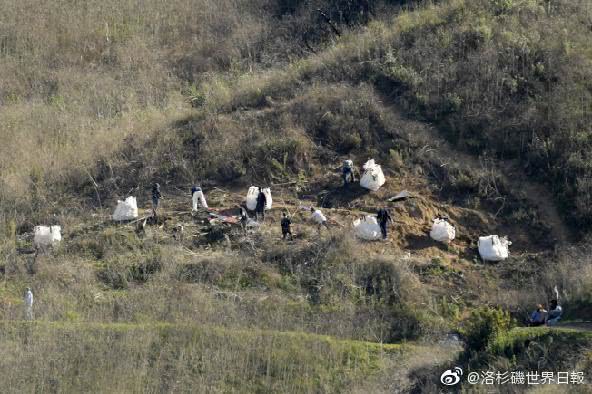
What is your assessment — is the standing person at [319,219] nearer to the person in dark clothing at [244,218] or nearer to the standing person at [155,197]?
the person in dark clothing at [244,218]

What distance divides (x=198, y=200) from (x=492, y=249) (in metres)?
5.11

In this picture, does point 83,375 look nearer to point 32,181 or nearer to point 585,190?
point 32,181

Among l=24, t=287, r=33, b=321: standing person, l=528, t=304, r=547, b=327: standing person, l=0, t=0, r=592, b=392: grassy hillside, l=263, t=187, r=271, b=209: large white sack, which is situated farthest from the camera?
l=263, t=187, r=271, b=209: large white sack

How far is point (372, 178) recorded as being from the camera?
64.9 feet

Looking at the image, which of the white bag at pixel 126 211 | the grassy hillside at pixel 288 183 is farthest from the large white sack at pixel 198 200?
the white bag at pixel 126 211

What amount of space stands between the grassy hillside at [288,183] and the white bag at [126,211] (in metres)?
0.21

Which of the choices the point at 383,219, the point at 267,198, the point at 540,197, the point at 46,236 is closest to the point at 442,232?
the point at 383,219

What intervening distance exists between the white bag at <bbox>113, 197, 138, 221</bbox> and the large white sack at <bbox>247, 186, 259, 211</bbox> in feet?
6.46

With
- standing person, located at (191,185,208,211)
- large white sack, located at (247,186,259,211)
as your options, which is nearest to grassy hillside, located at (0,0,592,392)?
standing person, located at (191,185,208,211)

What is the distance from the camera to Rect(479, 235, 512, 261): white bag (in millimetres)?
18484

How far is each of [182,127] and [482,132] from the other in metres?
5.70

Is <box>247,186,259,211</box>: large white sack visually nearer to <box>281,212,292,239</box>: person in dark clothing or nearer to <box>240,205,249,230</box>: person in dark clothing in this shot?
<box>240,205,249,230</box>: person in dark clothing

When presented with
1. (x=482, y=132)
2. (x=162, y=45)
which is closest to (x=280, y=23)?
(x=162, y=45)

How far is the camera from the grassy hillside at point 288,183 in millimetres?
16000
